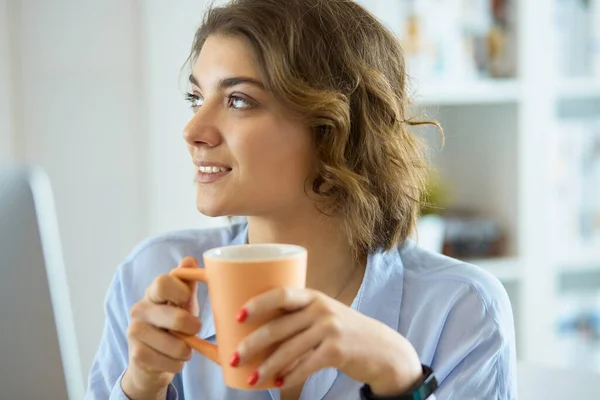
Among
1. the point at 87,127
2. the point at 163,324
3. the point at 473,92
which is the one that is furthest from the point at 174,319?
the point at 473,92

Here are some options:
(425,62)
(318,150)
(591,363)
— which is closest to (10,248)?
(318,150)

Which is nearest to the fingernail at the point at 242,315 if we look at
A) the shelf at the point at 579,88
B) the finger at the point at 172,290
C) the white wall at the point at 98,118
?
the finger at the point at 172,290

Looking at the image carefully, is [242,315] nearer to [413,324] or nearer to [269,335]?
[269,335]

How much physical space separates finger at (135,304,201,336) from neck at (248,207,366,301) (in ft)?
1.40

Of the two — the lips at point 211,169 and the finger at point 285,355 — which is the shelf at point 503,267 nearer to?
the lips at point 211,169

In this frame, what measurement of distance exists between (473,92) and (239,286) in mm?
1861

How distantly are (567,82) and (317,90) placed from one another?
64.6 inches

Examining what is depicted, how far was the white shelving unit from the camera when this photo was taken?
8.24 ft

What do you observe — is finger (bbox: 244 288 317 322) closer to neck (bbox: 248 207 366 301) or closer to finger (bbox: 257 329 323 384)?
finger (bbox: 257 329 323 384)

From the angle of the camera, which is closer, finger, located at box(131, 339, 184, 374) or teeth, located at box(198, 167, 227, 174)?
finger, located at box(131, 339, 184, 374)

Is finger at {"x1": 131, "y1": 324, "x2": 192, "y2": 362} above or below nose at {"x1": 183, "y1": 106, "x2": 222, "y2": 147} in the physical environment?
below

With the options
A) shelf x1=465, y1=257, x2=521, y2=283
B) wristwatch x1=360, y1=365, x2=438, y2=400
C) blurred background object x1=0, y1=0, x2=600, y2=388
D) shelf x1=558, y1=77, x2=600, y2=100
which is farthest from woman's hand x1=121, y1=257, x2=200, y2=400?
shelf x1=558, y1=77, x2=600, y2=100

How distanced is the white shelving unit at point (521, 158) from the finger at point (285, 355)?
167 cm

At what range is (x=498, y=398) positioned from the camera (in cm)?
115
